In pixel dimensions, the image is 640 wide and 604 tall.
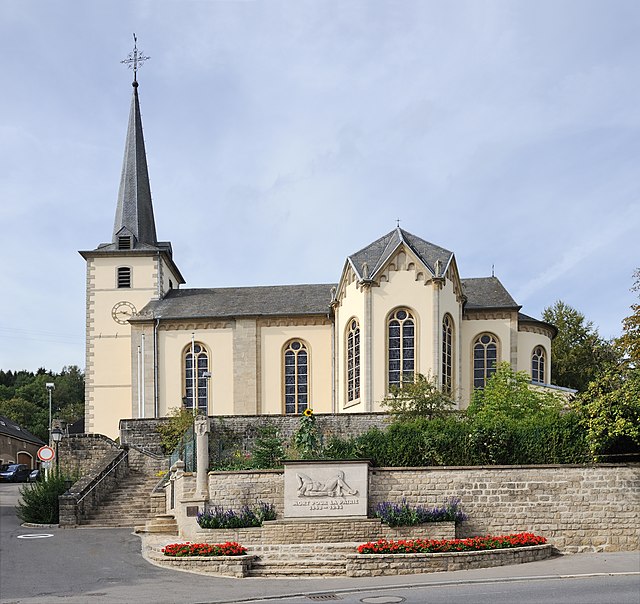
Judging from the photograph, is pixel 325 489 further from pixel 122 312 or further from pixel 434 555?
pixel 122 312

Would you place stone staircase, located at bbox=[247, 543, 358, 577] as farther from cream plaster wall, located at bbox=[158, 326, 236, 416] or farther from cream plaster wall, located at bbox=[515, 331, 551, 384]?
cream plaster wall, located at bbox=[158, 326, 236, 416]

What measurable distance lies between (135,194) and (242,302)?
1050 cm

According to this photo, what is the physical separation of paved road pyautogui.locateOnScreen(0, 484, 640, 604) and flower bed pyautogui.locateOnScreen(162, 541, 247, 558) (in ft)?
1.86

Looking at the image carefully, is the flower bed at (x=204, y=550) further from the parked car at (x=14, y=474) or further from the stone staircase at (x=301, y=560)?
the parked car at (x=14, y=474)

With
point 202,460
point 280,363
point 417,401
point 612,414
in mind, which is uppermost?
point 280,363

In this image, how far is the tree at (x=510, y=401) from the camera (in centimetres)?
3141

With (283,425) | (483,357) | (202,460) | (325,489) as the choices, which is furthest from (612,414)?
(483,357)

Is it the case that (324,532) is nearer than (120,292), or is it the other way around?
(324,532)

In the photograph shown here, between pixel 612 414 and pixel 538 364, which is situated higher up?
pixel 538 364

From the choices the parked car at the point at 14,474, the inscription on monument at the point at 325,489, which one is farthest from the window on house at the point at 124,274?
the inscription on monument at the point at 325,489

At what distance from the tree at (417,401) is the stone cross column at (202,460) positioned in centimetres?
1085

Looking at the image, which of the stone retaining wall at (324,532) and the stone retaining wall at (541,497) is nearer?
Answer: the stone retaining wall at (324,532)

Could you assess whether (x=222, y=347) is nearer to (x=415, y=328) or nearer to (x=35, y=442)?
(x=415, y=328)

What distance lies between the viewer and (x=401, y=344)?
40.0m
